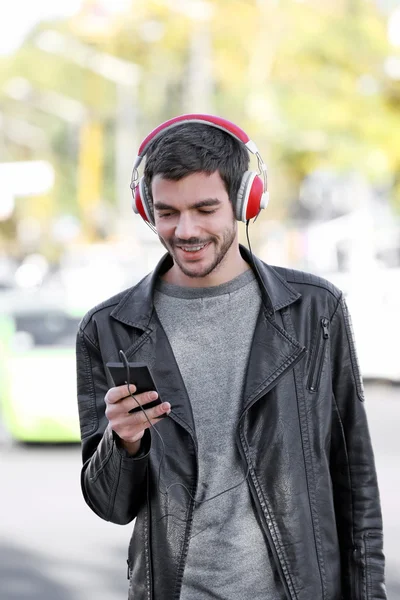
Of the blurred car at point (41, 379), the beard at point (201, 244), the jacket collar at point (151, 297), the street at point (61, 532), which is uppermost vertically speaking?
the beard at point (201, 244)

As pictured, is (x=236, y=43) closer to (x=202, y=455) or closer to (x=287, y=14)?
(x=287, y=14)

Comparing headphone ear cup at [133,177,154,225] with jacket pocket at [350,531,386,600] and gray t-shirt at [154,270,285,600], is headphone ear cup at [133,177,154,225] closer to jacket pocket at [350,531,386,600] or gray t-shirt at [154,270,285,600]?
gray t-shirt at [154,270,285,600]

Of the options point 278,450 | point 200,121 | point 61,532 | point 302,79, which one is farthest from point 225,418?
point 302,79

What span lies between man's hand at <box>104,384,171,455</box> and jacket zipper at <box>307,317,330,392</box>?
0.43 meters

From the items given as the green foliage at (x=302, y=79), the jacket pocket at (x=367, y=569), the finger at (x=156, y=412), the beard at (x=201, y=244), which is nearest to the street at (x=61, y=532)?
the jacket pocket at (x=367, y=569)

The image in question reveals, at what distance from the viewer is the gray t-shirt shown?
2.43 meters

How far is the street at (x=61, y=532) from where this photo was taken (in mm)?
6301

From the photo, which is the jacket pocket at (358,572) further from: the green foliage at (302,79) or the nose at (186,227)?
the green foliage at (302,79)

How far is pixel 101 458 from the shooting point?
2500mm

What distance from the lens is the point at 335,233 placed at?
40.0 m

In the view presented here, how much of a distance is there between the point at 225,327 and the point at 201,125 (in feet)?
1.55

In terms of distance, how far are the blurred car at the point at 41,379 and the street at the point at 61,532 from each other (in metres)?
0.24

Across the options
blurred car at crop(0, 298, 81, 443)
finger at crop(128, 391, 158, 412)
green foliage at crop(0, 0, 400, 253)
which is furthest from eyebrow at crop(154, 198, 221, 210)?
green foliage at crop(0, 0, 400, 253)

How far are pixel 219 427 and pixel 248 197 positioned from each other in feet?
1.84
